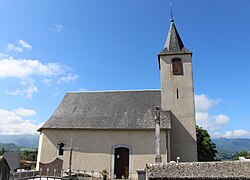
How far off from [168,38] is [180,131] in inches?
405

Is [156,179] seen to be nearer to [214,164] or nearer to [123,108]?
[214,164]

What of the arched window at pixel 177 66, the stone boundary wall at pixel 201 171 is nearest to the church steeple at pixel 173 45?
the arched window at pixel 177 66

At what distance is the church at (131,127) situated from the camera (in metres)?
18.2

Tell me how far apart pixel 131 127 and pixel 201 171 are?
12.1 metres

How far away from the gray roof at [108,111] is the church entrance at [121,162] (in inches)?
80.9

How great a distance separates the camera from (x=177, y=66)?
21.2m

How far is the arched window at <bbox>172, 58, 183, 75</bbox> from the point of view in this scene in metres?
21.0

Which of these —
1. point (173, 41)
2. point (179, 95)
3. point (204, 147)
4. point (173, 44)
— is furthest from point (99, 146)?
point (204, 147)

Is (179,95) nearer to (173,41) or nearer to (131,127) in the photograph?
(131,127)

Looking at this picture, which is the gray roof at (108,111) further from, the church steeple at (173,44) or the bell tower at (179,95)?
the church steeple at (173,44)

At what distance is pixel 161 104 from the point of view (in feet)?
67.2

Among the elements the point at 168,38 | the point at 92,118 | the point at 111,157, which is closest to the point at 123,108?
the point at 92,118

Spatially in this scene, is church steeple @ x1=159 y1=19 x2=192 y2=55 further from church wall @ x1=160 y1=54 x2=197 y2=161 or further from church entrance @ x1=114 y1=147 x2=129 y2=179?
church entrance @ x1=114 y1=147 x2=129 y2=179

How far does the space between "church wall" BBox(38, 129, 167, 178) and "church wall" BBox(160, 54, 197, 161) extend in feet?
6.81
